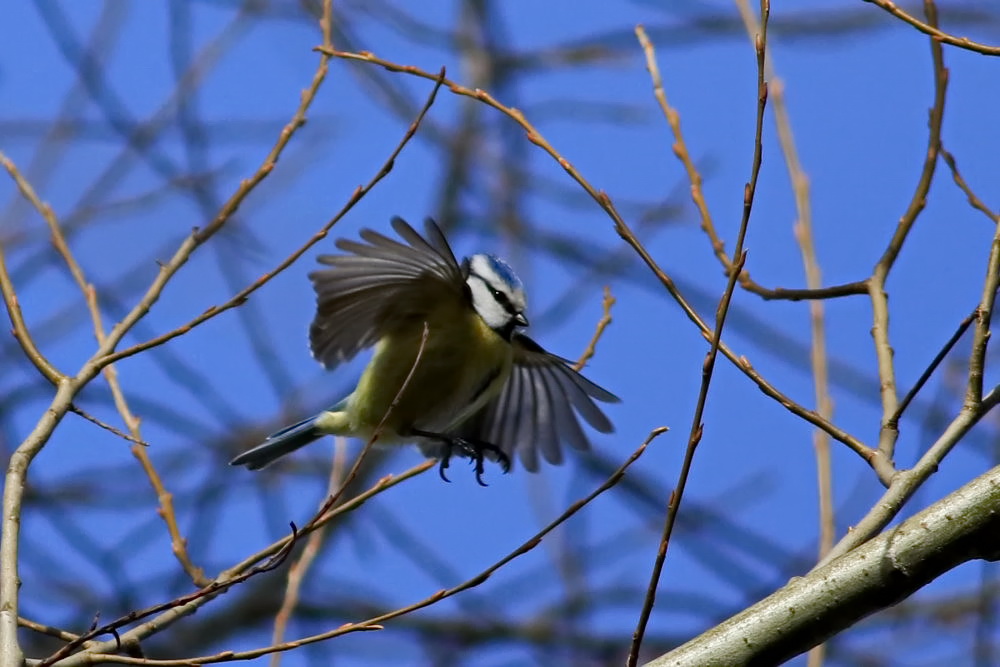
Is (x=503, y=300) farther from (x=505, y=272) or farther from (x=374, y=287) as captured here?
(x=374, y=287)

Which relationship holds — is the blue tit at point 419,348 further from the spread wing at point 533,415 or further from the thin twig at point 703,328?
the thin twig at point 703,328

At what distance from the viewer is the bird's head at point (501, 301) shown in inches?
113

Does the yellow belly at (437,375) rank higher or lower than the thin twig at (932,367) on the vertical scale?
higher

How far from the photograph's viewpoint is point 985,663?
210cm

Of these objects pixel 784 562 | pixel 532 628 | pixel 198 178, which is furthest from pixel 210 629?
pixel 784 562

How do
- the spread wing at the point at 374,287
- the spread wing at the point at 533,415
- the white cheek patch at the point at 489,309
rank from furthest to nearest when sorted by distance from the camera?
1. the spread wing at the point at 533,415
2. the white cheek patch at the point at 489,309
3. the spread wing at the point at 374,287

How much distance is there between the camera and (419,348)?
9.05 ft

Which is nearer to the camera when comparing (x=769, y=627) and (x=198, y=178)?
(x=769, y=627)

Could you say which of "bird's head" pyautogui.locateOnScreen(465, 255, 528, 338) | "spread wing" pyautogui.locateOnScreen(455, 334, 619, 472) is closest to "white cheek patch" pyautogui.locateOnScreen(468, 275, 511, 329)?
"bird's head" pyautogui.locateOnScreen(465, 255, 528, 338)

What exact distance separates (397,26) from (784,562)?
2.35 m

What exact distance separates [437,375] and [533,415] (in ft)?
1.43

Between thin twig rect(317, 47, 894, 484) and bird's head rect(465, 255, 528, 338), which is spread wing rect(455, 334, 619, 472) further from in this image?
thin twig rect(317, 47, 894, 484)

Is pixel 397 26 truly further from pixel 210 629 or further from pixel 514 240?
pixel 210 629

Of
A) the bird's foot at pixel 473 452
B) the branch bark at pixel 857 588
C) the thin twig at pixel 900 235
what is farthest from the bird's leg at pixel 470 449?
the branch bark at pixel 857 588
